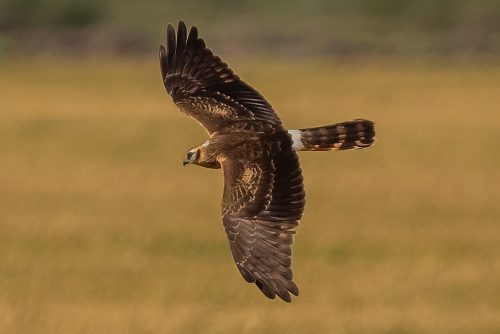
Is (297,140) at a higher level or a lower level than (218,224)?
higher

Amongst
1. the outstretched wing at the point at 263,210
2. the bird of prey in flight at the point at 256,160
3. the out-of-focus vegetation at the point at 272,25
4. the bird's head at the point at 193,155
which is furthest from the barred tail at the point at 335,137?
the out-of-focus vegetation at the point at 272,25

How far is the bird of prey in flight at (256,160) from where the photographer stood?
7039 millimetres

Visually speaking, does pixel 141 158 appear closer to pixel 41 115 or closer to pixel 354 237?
pixel 41 115

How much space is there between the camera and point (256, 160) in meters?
7.33

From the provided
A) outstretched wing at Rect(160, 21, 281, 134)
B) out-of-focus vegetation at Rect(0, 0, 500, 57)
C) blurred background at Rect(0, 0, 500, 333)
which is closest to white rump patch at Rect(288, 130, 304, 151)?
outstretched wing at Rect(160, 21, 281, 134)

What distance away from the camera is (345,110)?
27062 mm

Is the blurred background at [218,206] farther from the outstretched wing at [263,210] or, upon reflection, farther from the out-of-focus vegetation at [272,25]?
the out-of-focus vegetation at [272,25]

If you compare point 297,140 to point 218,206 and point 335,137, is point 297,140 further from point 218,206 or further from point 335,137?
point 218,206

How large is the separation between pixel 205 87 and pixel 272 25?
44879 mm

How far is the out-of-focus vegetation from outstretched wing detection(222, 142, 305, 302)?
37268mm

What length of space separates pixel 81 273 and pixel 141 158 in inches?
362

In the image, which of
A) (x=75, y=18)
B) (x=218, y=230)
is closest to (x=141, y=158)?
(x=218, y=230)

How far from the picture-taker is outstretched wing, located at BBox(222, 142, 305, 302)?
7.02 meters

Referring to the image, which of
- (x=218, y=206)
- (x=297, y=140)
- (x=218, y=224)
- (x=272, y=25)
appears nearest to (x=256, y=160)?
(x=297, y=140)
